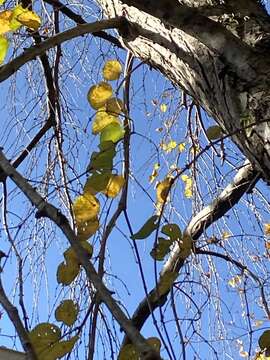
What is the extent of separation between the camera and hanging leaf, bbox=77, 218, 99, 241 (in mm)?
1032

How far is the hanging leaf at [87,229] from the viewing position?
103 centimetres

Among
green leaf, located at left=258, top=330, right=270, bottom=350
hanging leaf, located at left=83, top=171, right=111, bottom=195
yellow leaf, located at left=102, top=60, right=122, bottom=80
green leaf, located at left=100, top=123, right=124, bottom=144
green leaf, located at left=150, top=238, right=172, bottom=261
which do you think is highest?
yellow leaf, located at left=102, top=60, right=122, bottom=80

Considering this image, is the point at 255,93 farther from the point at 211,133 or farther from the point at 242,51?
the point at 211,133

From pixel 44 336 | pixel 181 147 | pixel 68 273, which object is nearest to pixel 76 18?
pixel 181 147

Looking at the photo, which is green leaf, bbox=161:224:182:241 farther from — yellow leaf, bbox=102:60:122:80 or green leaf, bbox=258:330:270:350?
yellow leaf, bbox=102:60:122:80

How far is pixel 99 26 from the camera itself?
4.54 ft

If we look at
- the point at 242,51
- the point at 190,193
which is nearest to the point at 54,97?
the point at 190,193

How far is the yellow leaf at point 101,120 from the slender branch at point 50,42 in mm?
159

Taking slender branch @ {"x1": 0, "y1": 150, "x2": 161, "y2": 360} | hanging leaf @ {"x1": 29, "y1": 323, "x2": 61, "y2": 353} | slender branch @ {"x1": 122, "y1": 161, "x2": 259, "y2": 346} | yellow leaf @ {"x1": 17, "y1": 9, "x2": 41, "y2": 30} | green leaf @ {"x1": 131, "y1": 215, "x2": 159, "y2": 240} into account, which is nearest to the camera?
slender branch @ {"x1": 0, "y1": 150, "x2": 161, "y2": 360}

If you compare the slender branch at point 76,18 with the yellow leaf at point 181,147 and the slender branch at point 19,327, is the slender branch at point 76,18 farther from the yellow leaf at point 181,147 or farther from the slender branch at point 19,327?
the slender branch at point 19,327

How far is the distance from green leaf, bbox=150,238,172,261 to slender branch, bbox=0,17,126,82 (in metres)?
0.39

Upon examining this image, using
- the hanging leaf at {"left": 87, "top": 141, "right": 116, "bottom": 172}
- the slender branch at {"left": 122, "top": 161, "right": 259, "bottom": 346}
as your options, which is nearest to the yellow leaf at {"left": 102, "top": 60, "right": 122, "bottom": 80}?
the hanging leaf at {"left": 87, "top": 141, "right": 116, "bottom": 172}

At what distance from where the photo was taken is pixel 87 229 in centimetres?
104

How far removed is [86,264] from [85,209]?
292 mm
